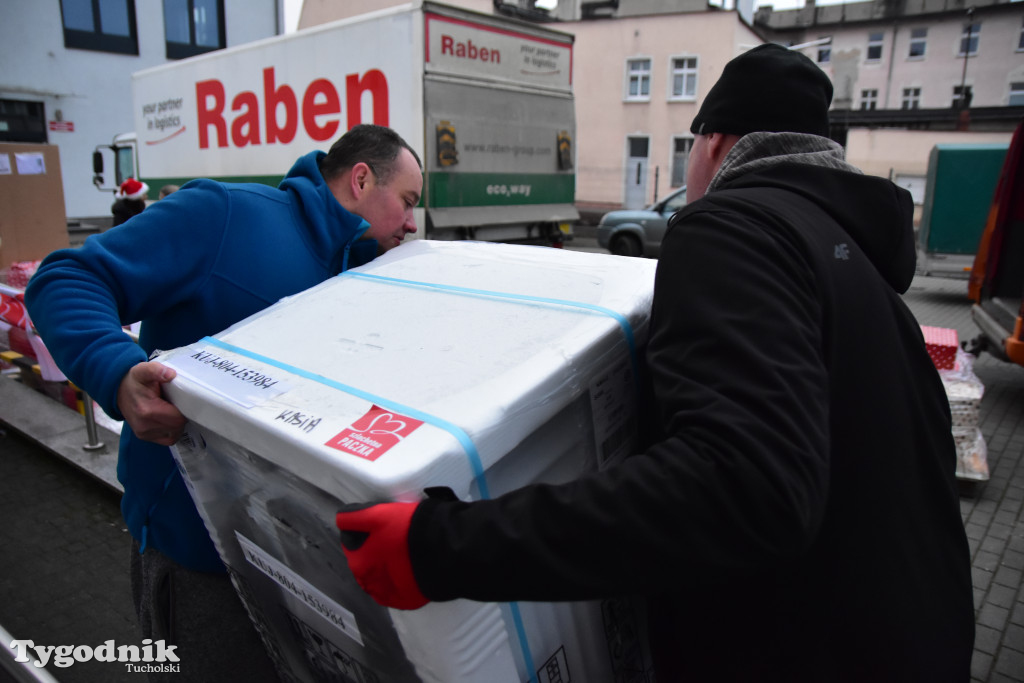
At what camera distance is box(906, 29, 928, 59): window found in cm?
3509

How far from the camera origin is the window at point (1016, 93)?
33062 millimetres

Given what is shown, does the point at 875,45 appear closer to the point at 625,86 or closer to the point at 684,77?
the point at 684,77

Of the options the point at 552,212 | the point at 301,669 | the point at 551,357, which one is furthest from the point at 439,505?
the point at 552,212

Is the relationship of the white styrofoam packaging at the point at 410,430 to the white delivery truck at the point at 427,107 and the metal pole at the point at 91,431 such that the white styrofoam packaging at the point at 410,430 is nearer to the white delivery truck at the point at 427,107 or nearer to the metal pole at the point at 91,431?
the metal pole at the point at 91,431

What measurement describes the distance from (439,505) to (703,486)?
0.32 meters

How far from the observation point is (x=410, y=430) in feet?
2.98

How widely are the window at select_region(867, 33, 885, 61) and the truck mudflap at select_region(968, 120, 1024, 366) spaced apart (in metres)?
36.4

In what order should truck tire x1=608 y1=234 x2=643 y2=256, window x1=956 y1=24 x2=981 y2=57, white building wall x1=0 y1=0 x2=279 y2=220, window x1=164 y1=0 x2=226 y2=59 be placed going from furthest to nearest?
window x1=956 y1=24 x2=981 y2=57
window x1=164 y1=0 x2=226 y2=59
white building wall x1=0 y1=0 x2=279 y2=220
truck tire x1=608 y1=234 x2=643 y2=256

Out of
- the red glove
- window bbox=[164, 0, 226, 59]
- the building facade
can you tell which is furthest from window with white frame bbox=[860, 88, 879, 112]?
the red glove

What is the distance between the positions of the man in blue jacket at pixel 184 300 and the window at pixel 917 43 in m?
42.3

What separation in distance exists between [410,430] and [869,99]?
141ft

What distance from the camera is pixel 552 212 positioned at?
930cm

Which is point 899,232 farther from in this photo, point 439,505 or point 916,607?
point 439,505

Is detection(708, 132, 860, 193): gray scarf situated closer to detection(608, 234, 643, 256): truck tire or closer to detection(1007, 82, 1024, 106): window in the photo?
detection(608, 234, 643, 256): truck tire
